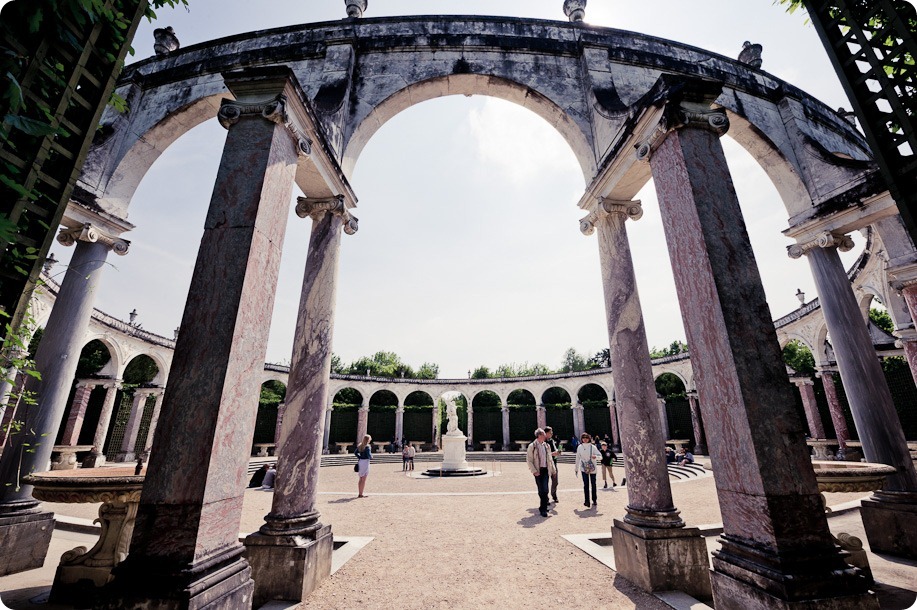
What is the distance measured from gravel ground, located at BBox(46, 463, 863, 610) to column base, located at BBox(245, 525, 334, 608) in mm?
227

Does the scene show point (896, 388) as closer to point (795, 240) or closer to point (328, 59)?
point (795, 240)

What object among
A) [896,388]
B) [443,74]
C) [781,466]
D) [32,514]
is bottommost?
[32,514]

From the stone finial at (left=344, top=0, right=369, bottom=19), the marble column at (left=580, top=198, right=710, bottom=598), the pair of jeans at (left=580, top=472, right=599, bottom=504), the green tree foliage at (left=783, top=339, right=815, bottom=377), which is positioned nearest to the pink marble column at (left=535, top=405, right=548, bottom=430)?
the green tree foliage at (left=783, top=339, right=815, bottom=377)

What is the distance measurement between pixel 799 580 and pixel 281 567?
15.4 feet

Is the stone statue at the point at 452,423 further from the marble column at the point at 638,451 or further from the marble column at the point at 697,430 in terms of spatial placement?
the marble column at the point at 697,430

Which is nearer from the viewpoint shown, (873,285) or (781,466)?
(781,466)

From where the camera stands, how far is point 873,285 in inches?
580

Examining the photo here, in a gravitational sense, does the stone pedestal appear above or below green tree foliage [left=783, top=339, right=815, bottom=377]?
below

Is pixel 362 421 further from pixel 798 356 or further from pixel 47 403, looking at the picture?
pixel 798 356

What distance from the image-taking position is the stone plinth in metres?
3.74

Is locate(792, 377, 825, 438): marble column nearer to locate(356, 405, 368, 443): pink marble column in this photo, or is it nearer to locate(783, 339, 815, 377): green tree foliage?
locate(783, 339, 815, 377): green tree foliage

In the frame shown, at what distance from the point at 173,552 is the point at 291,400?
2467 mm

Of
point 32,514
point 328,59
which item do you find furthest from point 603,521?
point 328,59

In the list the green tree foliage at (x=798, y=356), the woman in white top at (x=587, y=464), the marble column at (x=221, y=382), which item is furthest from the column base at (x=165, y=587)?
the green tree foliage at (x=798, y=356)
